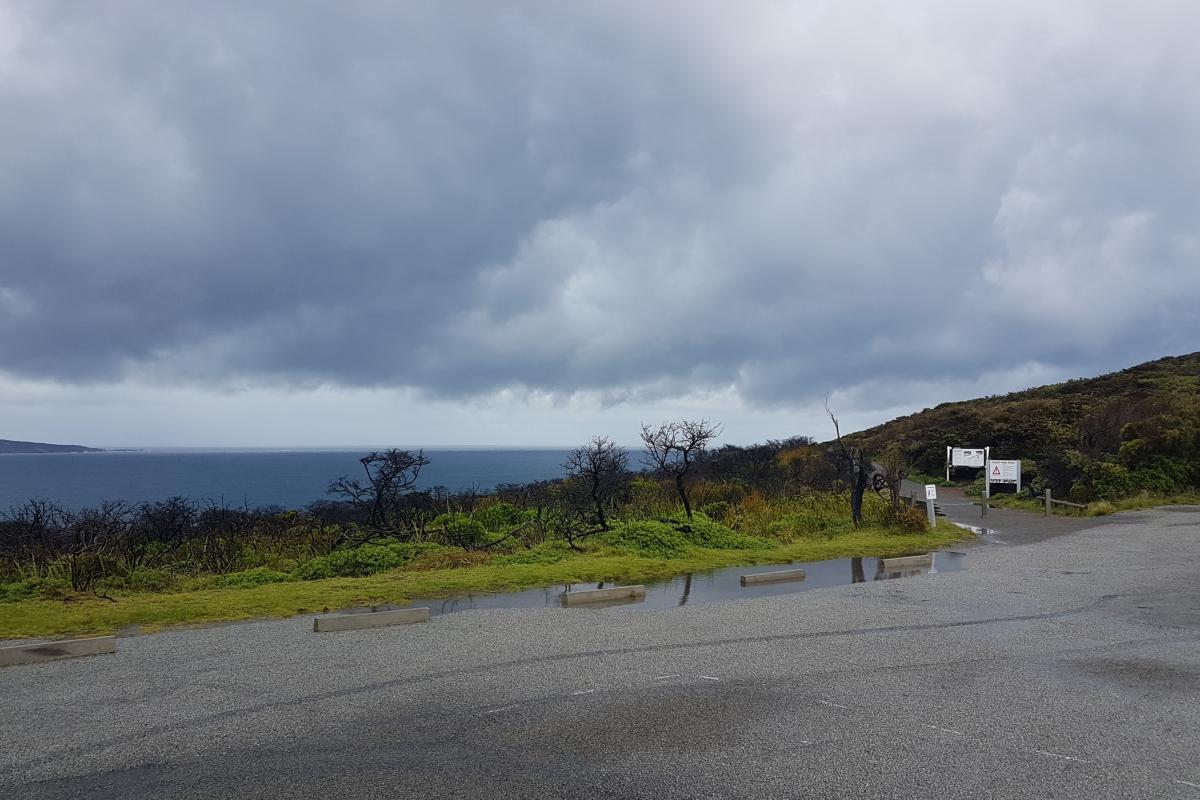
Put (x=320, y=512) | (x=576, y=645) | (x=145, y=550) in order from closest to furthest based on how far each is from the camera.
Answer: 1. (x=576, y=645)
2. (x=145, y=550)
3. (x=320, y=512)

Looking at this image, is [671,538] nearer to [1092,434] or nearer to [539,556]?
[539,556]

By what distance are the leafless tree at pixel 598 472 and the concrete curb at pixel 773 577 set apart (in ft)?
14.3

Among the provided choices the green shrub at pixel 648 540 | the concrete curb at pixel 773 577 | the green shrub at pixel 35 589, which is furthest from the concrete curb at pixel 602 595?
the green shrub at pixel 35 589

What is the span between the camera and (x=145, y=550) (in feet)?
42.3

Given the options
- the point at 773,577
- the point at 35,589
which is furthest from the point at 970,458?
the point at 35,589

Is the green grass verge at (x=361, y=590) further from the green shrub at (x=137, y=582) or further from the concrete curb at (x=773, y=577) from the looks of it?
the concrete curb at (x=773, y=577)

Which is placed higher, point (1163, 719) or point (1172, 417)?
point (1172, 417)

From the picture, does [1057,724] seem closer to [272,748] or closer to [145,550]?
[272,748]

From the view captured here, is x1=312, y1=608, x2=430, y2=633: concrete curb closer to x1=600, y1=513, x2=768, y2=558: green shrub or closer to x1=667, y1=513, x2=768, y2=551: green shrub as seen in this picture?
x1=600, y1=513, x2=768, y2=558: green shrub

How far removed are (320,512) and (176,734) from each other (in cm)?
1423

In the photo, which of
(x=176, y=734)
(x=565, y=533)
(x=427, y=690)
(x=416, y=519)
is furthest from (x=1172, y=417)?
(x=176, y=734)

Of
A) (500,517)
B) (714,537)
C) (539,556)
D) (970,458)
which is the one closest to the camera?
(539,556)

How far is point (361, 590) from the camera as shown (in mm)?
10164

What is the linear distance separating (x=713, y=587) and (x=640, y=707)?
5416 mm
